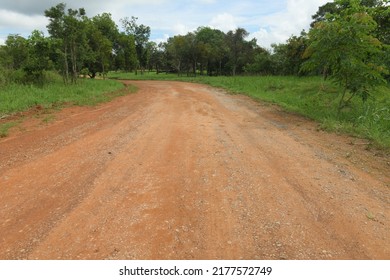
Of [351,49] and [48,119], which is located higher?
[351,49]

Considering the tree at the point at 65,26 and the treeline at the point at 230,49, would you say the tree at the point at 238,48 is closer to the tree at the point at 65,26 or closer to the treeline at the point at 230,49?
the treeline at the point at 230,49

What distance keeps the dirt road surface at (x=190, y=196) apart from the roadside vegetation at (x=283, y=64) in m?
2.55

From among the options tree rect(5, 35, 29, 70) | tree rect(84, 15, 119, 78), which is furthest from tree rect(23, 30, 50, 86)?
tree rect(84, 15, 119, 78)

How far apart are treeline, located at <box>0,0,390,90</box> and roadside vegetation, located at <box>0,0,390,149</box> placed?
29mm

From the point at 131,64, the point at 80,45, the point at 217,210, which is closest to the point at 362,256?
the point at 217,210

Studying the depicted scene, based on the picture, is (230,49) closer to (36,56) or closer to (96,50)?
(96,50)

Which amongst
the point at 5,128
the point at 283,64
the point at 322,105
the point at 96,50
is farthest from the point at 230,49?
the point at 5,128

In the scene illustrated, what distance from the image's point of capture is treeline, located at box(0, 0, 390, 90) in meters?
8.63

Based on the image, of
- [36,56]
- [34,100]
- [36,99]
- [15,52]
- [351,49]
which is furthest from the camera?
[15,52]

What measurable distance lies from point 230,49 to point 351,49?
107 feet

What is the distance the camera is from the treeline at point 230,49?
863 cm

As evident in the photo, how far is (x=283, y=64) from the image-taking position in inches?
1232

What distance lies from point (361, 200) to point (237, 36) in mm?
38371

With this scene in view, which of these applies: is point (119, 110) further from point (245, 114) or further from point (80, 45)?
point (80, 45)
